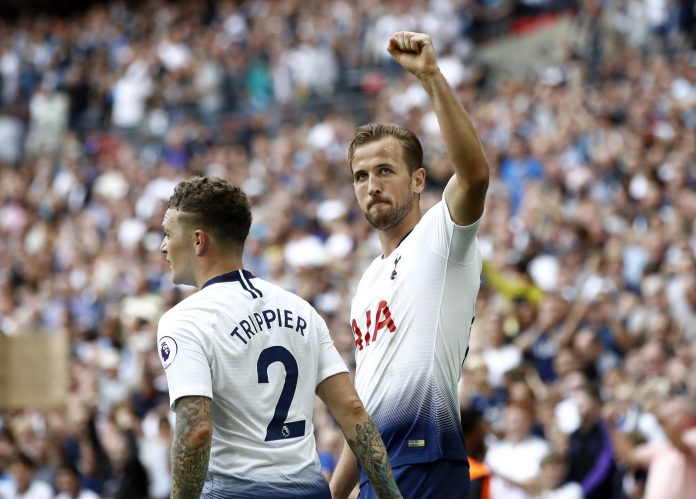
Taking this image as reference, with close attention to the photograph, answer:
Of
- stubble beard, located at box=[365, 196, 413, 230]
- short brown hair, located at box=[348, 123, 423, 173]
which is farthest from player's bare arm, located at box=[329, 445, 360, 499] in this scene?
short brown hair, located at box=[348, 123, 423, 173]

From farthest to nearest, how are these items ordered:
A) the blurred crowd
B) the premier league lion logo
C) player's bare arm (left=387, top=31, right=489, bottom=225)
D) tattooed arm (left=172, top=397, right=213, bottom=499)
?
the blurred crowd < player's bare arm (left=387, top=31, right=489, bottom=225) < the premier league lion logo < tattooed arm (left=172, top=397, right=213, bottom=499)

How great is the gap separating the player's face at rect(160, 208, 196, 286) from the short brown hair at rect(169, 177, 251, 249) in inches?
1.6

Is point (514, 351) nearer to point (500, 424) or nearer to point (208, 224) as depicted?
point (500, 424)

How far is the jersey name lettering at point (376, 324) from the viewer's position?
15.1ft

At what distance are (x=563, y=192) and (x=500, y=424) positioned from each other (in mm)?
4405

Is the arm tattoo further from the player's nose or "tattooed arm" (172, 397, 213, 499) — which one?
the player's nose

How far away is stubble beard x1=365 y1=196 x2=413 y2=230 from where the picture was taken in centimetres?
467

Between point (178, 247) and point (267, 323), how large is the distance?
0.45 meters

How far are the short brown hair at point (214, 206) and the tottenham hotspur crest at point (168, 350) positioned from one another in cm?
47

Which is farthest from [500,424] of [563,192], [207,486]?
[207,486]

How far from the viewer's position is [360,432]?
4.22 metres

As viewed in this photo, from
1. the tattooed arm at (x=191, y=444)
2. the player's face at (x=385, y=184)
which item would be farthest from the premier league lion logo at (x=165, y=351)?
the player's face at (x=385, y=184)

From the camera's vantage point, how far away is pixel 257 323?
161 inches

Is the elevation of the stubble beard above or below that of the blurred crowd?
below
